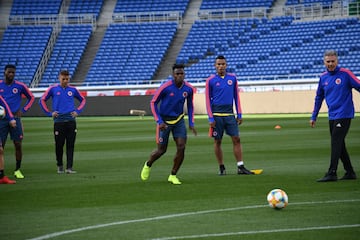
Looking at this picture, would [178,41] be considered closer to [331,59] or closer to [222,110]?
[222,110]

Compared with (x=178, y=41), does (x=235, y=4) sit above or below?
above

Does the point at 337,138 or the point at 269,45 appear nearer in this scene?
the point at 337,138

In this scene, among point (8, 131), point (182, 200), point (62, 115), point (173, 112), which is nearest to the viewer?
point (182, 200)

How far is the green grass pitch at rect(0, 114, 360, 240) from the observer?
895 cm

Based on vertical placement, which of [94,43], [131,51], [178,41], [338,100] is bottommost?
[338,100]

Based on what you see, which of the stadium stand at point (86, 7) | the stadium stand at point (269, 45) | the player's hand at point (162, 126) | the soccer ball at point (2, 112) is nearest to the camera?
the player's hand at point (162, 126)

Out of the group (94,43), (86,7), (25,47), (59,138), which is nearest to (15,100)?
(59,138)

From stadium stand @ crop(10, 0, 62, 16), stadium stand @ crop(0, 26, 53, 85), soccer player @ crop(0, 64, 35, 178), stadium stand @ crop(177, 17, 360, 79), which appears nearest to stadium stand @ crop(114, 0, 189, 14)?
stadium stand @ crop(177, 17, 360, 79)

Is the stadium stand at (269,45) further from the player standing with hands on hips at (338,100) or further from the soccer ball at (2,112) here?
the soccer ball at (2,112)

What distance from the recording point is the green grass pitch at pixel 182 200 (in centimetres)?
895

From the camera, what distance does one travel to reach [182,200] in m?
11.6

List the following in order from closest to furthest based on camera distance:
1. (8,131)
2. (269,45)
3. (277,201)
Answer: (277,201)
(8,131)
(269,45)

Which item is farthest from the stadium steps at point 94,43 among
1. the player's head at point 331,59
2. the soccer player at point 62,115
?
the player's head at point 331,59

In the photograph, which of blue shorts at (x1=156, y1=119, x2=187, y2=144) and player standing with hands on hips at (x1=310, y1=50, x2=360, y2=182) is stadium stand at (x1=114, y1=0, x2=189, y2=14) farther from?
player standing with hands on hips at (x1=310, y1=50, x2=360, y2=182)
